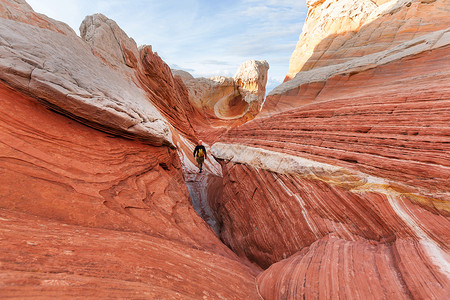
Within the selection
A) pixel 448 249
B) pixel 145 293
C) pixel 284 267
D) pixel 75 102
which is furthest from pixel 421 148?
pixel 75 102

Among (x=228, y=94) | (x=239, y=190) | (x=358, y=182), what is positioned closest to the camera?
(x=358, y=182)

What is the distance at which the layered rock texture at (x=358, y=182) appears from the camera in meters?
2.09

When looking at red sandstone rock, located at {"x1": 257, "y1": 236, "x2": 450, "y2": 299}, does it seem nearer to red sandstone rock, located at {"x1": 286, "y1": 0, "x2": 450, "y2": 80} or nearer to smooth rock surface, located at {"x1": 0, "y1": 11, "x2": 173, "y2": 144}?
smooth rock surface, located at {"x1": 0, "y1": 11, "x2": 173, "y2": 144}

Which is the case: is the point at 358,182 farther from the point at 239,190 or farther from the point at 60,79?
the point at 60,79

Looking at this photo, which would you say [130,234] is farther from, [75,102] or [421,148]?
[421,148]

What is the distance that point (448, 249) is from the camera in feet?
6.68

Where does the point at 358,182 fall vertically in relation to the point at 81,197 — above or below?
below

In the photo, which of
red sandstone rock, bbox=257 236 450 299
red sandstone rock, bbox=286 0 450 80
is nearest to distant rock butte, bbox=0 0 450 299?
red sandstone rock, bbox=257 236 450 299

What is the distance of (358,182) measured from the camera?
9.71ft

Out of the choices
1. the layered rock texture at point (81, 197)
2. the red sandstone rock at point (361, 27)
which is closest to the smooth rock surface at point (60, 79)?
the layered rock texture at point (81, 197)

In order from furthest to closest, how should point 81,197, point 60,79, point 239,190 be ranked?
1. point 239,190
2. point 60,79
3. point 81,197

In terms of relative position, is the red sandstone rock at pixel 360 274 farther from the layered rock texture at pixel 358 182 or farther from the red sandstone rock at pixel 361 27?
the red sandstone rock at pixel 361 27

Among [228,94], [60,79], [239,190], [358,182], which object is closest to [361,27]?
[358,182]

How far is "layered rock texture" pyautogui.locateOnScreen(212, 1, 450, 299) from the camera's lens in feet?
6.84
